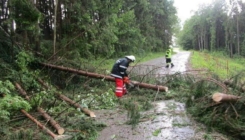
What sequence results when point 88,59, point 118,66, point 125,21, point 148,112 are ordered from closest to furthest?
1. point 148,112
2. point 118,66
3. point 88,59
4. point 125,21

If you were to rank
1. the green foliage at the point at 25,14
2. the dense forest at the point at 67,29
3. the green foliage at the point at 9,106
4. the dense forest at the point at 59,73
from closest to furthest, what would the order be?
the green foliage at the point at 9,106 < the dense forest at the point at 59,73 < the green foliage at the point at 25,14 < the dense forest at the point at 67,29

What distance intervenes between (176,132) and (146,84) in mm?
3353

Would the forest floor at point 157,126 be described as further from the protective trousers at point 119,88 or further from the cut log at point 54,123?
the protective trousers at point 119,88

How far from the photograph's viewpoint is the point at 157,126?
504 centimetres

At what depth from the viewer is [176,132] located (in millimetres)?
4664

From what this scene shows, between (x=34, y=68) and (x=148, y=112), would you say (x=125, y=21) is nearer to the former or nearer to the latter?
(x=34, y=68)

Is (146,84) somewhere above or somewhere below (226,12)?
below

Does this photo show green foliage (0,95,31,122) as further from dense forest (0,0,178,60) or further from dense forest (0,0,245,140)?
dense forest (0,0,178,60)

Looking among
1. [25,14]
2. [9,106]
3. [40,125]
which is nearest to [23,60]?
[25,14]

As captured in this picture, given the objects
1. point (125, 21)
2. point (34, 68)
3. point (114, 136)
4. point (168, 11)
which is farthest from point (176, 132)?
point (168, 11)

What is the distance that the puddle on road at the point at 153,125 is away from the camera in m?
4.56

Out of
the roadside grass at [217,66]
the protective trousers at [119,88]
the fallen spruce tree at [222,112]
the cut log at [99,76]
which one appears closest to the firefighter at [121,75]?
the protective trousers at [119,88]

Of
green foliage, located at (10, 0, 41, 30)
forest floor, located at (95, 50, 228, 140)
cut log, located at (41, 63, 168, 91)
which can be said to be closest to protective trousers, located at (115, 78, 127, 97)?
cut log, located at (41, 63, 168, 91)

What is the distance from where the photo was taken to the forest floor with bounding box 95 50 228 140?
177 inches
